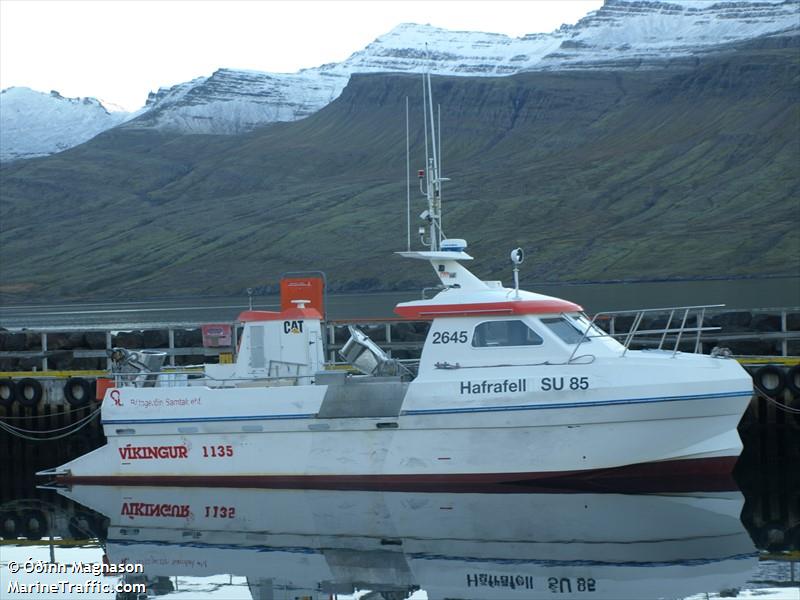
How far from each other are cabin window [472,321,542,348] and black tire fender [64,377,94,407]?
32.2 ft

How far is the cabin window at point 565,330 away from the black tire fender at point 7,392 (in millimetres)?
12393

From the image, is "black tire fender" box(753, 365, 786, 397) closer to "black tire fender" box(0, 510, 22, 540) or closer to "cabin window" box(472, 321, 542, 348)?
"cabin window" box(472, 321, 542, 348)

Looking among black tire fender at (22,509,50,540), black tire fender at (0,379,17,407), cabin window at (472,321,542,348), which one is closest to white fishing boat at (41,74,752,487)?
cabin window at (472,321,542,348)

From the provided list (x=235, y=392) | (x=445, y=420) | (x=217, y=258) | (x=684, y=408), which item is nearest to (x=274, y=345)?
(x=235, y=392)

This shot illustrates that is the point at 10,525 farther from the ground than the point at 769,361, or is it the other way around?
the point at 769,361

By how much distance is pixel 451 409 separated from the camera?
1884cm

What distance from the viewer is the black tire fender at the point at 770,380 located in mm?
22750

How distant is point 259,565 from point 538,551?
11.3ft

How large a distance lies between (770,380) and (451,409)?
7208 mm

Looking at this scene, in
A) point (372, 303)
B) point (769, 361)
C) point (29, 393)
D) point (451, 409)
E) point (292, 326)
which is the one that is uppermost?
point (292, 326)

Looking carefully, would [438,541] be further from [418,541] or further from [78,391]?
[78,391]

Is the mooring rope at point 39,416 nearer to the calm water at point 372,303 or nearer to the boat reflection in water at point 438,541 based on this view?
the boat reflection in water at point 438,541

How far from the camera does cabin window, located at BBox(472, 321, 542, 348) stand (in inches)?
753

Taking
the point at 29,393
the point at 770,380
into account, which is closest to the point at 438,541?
the point at 770,380
